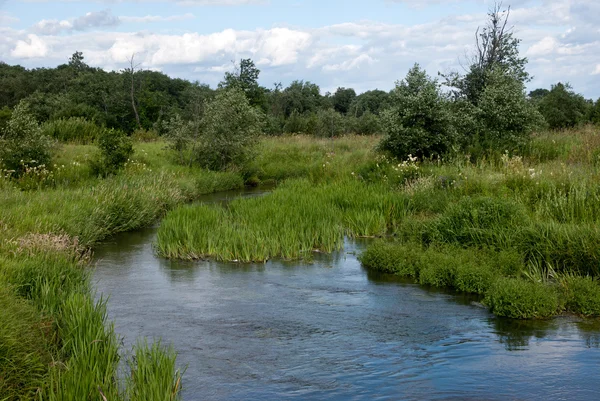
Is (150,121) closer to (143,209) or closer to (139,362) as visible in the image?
(143,209)

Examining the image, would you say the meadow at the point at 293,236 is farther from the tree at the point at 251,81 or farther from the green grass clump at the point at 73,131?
the tree at the point at 251,81

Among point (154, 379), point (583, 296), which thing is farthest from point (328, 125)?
point (154, 379)

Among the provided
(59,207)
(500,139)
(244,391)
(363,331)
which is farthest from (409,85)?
(244,391)

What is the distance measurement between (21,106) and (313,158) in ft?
55.8

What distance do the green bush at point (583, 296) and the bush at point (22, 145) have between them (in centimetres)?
1778

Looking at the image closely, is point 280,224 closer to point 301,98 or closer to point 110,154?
point 110,154

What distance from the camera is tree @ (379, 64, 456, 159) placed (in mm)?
24062

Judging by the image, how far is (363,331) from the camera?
9875 millimetres

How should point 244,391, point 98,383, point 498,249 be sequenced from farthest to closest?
point 498,249 → point 244,391 → point 98,383

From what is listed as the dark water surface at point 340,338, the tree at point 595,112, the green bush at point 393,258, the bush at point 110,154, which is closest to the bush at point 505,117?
the green bush at point 393,258

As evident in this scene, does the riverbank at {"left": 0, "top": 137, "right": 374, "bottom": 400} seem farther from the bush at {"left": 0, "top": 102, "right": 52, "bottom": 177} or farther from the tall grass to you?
the tall grass

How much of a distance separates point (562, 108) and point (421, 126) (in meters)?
31.2

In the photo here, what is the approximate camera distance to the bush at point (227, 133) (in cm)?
3041

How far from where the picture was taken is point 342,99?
90.7 m
